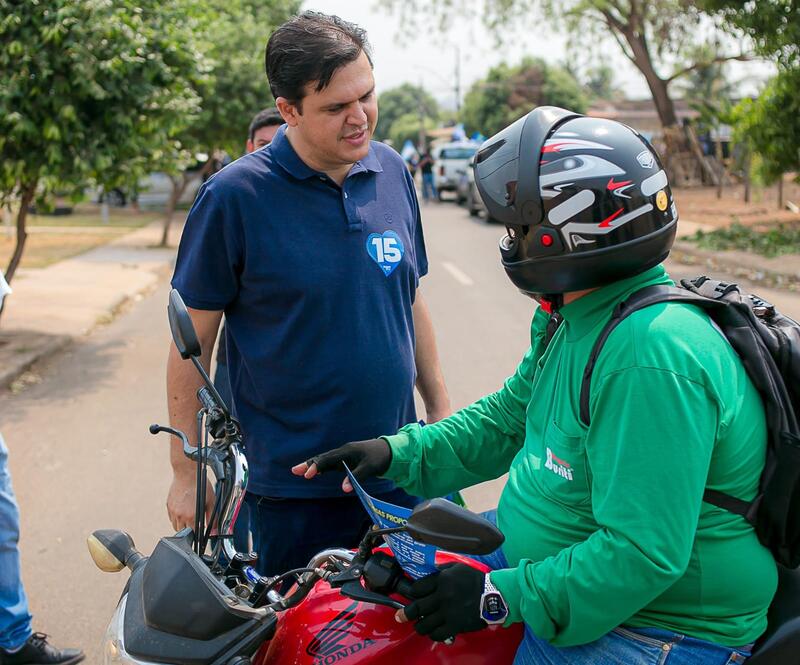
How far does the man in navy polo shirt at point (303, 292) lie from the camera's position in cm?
265

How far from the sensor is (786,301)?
1160 cm

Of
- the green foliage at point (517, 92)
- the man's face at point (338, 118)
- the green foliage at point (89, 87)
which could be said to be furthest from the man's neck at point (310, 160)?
the green foliage at point (517, 92)

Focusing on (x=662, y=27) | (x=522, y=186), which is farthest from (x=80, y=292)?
(x=662, y=27)

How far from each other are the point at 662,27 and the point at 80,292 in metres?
27.5

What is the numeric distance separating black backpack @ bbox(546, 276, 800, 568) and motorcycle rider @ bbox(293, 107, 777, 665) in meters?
0.02

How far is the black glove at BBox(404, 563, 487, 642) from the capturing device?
177cm

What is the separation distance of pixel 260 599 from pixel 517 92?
194 feet

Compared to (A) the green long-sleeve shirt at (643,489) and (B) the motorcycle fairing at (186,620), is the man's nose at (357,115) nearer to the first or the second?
(A) the green long-sleeve shirt at (643,489)

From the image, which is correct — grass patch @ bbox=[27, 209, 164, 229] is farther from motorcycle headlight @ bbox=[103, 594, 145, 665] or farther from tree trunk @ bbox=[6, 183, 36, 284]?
motorcycle headlight @ bbox=[103, 594, 145, 665]

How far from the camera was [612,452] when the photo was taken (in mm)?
1721

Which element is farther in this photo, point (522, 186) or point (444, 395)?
point (444, 395)

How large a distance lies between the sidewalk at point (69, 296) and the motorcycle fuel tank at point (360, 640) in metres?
6.74

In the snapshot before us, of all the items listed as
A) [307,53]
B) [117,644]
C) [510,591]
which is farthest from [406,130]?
[117,644]

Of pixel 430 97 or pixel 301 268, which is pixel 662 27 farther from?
pixel 430 97
